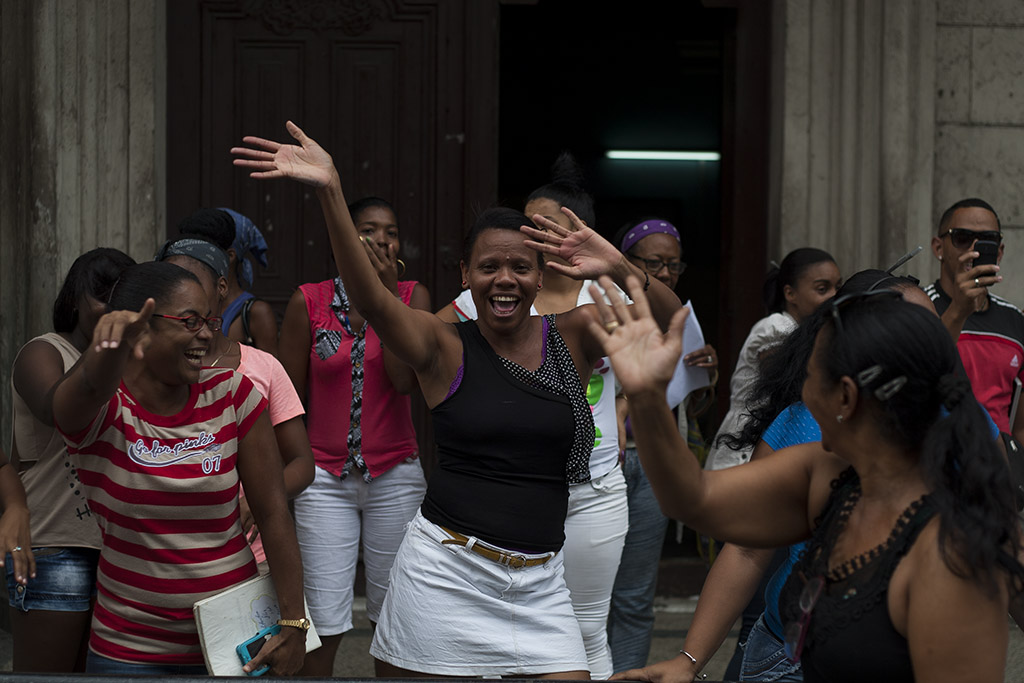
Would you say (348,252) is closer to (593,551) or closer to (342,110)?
(593,551)

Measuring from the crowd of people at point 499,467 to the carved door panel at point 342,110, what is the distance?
4.65ft

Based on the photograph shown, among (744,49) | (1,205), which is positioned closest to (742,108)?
(744,49)

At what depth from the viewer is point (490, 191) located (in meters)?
5.91

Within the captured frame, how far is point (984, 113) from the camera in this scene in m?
5.62

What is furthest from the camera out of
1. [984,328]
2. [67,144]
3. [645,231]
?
[67,144]

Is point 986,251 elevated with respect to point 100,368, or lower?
elevated

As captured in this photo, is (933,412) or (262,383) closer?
(933,412)

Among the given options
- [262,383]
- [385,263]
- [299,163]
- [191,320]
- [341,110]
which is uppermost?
[341,110]

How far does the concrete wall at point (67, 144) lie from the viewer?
5.41 m

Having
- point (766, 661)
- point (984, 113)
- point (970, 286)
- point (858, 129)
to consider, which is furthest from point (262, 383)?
point (984, 113)

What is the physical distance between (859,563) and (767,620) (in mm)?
896

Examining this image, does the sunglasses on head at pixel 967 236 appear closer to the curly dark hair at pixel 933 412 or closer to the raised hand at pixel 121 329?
the curly dark hair at pixel 933 412

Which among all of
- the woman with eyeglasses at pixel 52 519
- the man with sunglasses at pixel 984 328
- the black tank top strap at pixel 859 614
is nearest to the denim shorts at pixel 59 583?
the woman with eyeglasses at pixel 52 519

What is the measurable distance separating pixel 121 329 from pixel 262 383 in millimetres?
927
